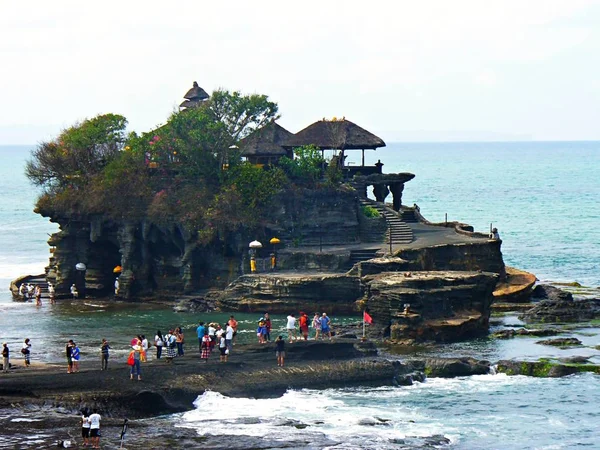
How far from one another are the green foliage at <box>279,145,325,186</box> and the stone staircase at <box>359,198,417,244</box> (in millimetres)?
3500

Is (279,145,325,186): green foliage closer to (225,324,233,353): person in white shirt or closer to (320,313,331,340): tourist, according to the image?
(320,313,331,340): tourist

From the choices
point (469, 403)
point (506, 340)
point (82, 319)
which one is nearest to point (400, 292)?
point (506, 340)

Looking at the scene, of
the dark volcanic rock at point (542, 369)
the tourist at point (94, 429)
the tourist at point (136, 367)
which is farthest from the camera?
the dark volcanic rock at point (542, 369)

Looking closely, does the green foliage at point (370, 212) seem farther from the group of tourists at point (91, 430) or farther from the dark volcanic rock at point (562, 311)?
the group of tourists at point (91, 430)

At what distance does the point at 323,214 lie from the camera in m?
78.8

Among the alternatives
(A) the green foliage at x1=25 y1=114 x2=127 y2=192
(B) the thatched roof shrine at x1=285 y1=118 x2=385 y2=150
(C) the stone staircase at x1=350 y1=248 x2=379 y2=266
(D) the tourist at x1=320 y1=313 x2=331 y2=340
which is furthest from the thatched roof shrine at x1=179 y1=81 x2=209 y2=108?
(D) the tourist at x1=320 y1=313 x2=331 y2=340

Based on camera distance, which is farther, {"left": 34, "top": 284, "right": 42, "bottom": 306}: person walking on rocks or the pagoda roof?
the pagoda roof

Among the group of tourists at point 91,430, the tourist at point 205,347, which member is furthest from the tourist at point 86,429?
the tourist at point 205,347

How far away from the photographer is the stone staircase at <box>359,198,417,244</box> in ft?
252

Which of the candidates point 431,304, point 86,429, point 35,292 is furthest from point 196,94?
point 86,429

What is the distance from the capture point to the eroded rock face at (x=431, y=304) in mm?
62531

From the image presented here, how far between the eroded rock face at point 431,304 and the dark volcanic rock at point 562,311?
445 centimetres

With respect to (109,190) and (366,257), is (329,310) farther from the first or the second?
(109,190)

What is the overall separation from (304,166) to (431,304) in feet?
66.3
